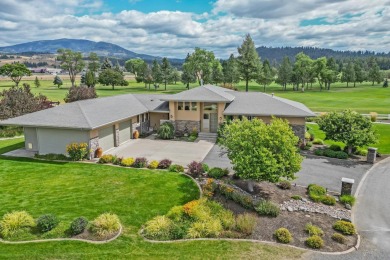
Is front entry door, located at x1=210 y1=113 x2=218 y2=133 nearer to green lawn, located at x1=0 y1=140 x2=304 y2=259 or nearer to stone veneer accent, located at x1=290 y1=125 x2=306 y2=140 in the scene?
stone veneer accent, located at x1=290 y1=125 x2=306 y2=140

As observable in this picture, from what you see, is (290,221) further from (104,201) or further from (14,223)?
(14,223)

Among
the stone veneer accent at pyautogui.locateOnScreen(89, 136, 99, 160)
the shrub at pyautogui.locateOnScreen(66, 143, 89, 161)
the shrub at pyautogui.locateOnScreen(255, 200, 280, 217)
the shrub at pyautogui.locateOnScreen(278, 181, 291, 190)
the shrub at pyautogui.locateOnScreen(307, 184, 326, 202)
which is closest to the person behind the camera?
the shrub at pyautogui.locateOnScreen(255, 200, 280, 217)

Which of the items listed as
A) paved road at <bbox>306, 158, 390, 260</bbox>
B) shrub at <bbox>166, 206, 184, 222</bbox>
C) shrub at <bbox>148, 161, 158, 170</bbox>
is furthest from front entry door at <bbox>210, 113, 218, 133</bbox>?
shrub at <bbox>166, 206, 184, 222</bbox>

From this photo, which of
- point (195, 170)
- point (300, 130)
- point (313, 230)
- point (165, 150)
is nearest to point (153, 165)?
point (195, 170)

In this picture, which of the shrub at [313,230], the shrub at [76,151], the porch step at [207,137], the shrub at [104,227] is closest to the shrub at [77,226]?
the shrub at [104,227]

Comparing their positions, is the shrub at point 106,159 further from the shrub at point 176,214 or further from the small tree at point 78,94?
the small tree at point 78,94
